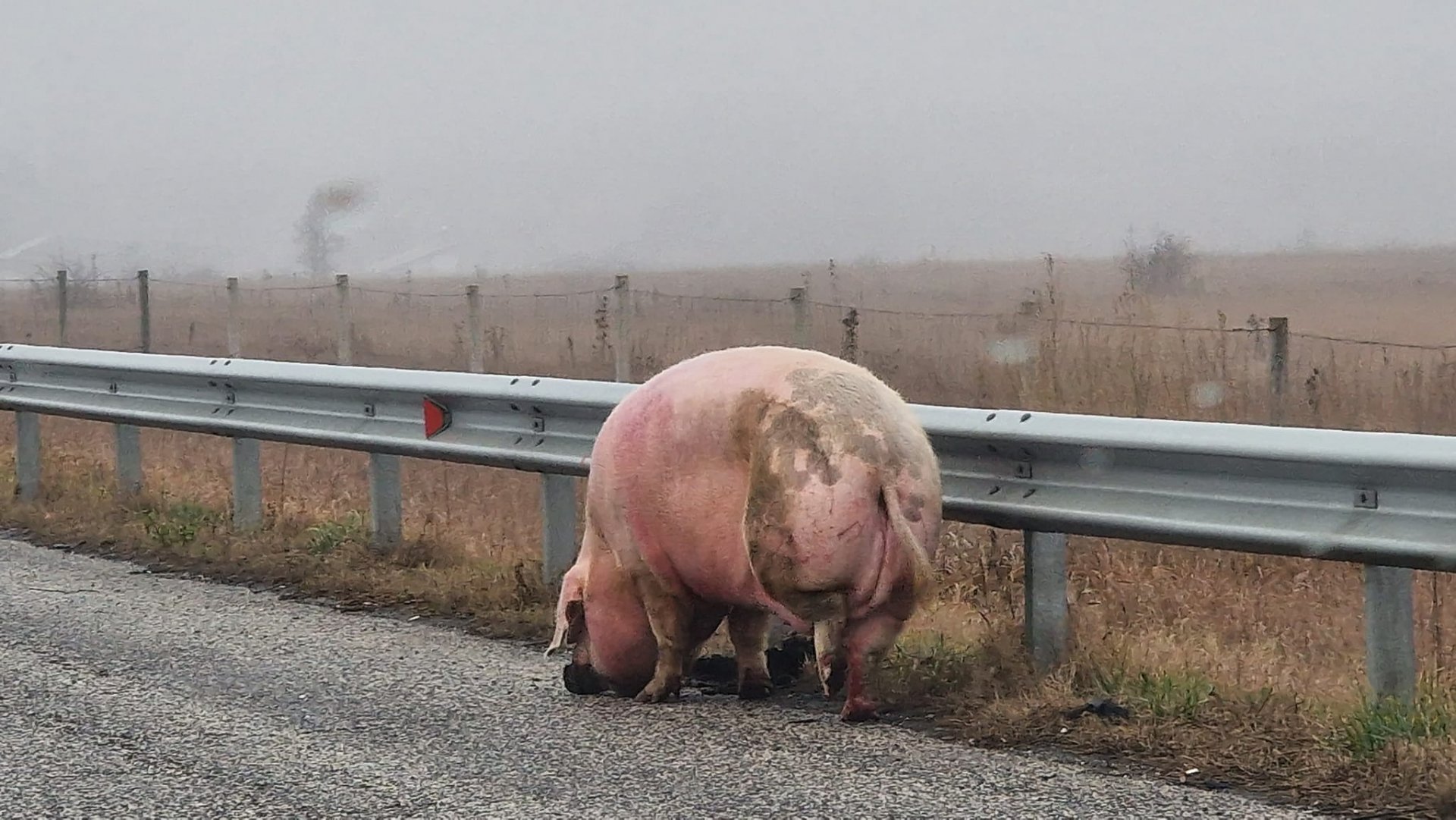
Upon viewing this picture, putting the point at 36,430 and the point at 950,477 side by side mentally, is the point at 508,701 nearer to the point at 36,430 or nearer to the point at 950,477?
the point at 950,477

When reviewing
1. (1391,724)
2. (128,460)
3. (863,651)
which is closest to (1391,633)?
(1391,724)

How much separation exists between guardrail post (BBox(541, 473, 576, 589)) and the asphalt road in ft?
1.87

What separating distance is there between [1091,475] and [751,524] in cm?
109

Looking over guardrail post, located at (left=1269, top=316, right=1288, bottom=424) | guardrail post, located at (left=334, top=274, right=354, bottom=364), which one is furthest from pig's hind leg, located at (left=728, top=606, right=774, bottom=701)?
guardrail post, located at (left=334, top=274, right=354, bottom=364)

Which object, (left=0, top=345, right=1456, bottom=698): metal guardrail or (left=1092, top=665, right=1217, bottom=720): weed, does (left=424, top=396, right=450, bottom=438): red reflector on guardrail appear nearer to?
(left=0, top=345, right=1456, bottom=698): metal guardrail

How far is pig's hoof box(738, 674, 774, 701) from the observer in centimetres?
591

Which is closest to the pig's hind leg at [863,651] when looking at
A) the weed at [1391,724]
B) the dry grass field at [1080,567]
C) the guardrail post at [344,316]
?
the dry grass field at [1080,567]

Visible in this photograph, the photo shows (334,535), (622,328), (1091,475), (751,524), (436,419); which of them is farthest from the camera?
(622,328)

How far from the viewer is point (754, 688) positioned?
232 inches

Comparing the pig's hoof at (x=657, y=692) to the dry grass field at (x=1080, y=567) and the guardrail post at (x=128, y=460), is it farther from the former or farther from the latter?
the guardrail post at (x=128, y=460)

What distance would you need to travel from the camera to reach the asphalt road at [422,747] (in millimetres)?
4719

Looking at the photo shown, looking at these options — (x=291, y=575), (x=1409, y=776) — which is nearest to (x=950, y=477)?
(x=1409, y=776)

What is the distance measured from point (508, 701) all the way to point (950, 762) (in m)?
1.50

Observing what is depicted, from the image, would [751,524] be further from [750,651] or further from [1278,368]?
[1278,368]
